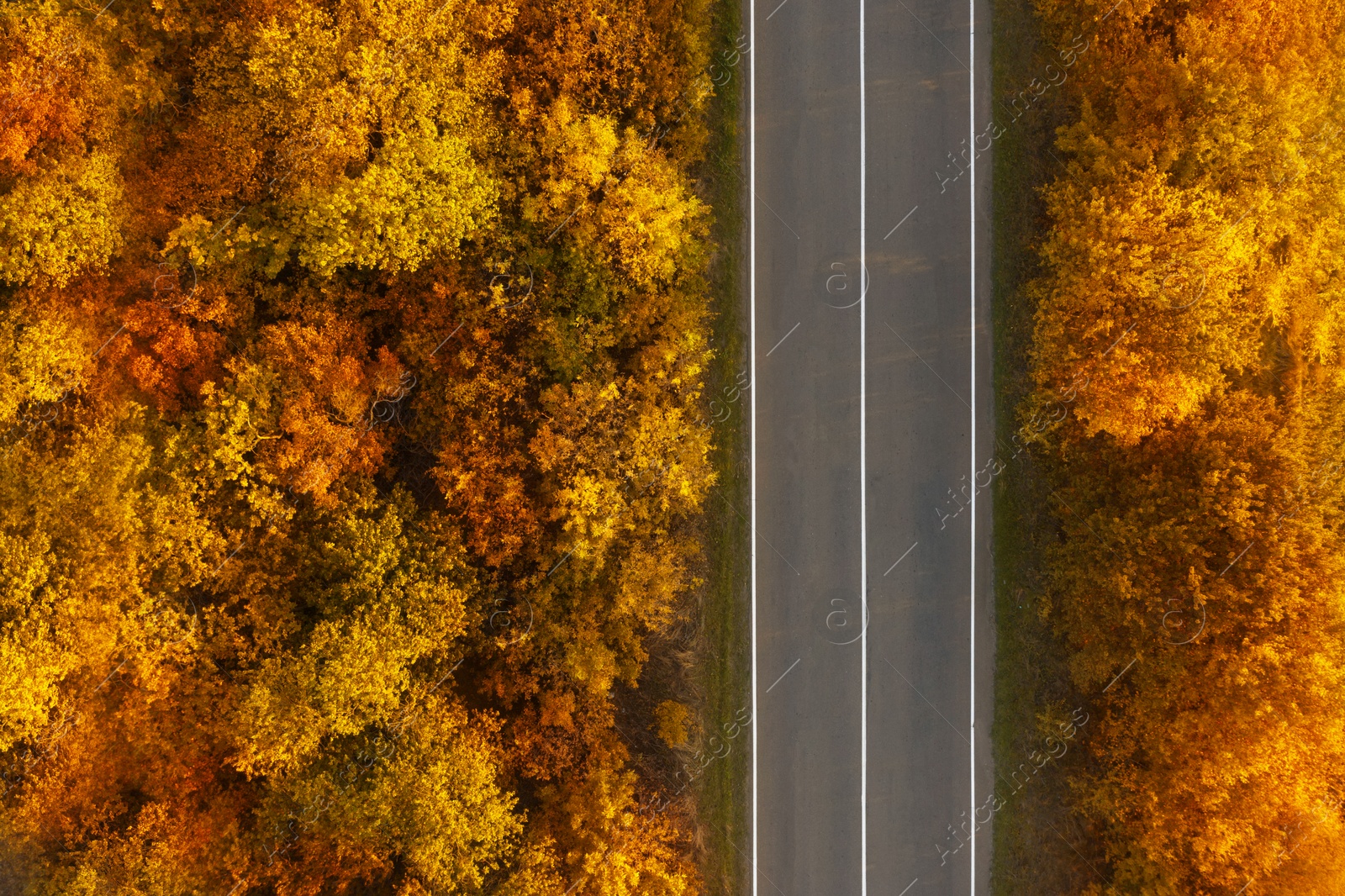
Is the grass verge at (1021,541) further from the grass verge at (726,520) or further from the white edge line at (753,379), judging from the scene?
the grass verge at (726,520)

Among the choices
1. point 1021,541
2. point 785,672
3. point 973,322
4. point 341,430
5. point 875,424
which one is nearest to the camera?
point 341,430

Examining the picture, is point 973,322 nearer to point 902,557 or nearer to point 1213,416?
point 1213,416

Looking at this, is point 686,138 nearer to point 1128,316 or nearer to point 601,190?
point 601,190

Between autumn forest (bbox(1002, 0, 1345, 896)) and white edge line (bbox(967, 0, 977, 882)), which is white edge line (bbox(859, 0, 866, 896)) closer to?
white edge line (bbox(967, 0, 977, 882))

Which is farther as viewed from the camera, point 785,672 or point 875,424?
point 785,672

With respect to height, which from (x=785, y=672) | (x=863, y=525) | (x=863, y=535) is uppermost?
(x=863, y=525)

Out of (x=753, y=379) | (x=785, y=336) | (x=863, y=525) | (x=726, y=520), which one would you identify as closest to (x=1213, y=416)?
(x=863, y=525)
